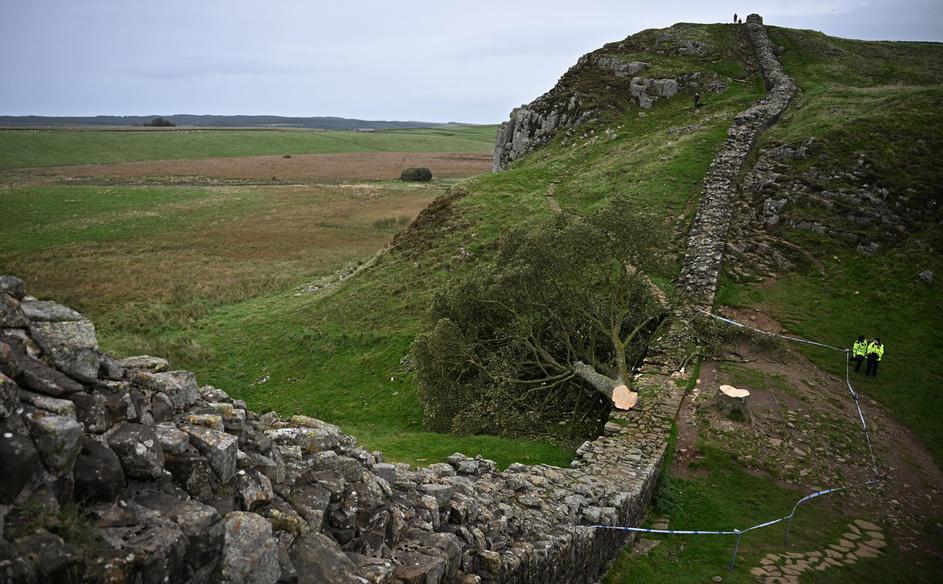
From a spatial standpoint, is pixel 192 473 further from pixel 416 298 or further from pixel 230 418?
pixel 416 298

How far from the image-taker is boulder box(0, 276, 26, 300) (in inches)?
294

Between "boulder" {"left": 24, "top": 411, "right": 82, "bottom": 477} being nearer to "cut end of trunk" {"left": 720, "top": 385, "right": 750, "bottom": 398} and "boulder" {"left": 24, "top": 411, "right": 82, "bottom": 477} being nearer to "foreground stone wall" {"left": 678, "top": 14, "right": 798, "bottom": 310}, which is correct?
"cut end of trunk" {"left": 720, "top": 385, "right": 750, "bottom": 398}

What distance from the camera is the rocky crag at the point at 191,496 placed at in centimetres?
576

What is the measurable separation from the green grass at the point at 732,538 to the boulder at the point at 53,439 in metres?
12.1

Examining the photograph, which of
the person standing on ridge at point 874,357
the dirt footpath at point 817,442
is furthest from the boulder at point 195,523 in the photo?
the person standing on ridge at point 874,357

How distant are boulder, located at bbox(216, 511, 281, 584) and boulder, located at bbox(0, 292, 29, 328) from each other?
341cm

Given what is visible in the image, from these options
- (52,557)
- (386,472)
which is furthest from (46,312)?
(386,472)

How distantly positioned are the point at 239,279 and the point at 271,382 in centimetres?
2118

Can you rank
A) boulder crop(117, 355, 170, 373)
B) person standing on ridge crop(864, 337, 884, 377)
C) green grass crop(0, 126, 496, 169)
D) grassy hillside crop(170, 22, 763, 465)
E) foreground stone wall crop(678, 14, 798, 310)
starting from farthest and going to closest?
1. green grass crop(0, 126, 496, 169)
2. foreground stone wall crop(678, 14, 798, 310)
3. grassy hillside crop(170, 22, 763, 465)
4. person standing on ridge crop(864, 337, 884, 377)
5. boulder crop(117, 355, 170, 373)

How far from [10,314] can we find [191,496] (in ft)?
9.99

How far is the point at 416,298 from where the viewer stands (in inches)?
1467

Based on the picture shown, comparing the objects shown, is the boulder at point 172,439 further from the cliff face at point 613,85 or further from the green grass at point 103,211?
the green grass at point 103,211

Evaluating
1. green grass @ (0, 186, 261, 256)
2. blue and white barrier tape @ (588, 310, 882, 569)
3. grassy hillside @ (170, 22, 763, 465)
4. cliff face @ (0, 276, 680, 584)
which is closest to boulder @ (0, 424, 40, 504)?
cliff face @ (0, 276, 680, 584)

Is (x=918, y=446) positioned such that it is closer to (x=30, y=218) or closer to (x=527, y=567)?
(x=527, y=567)
